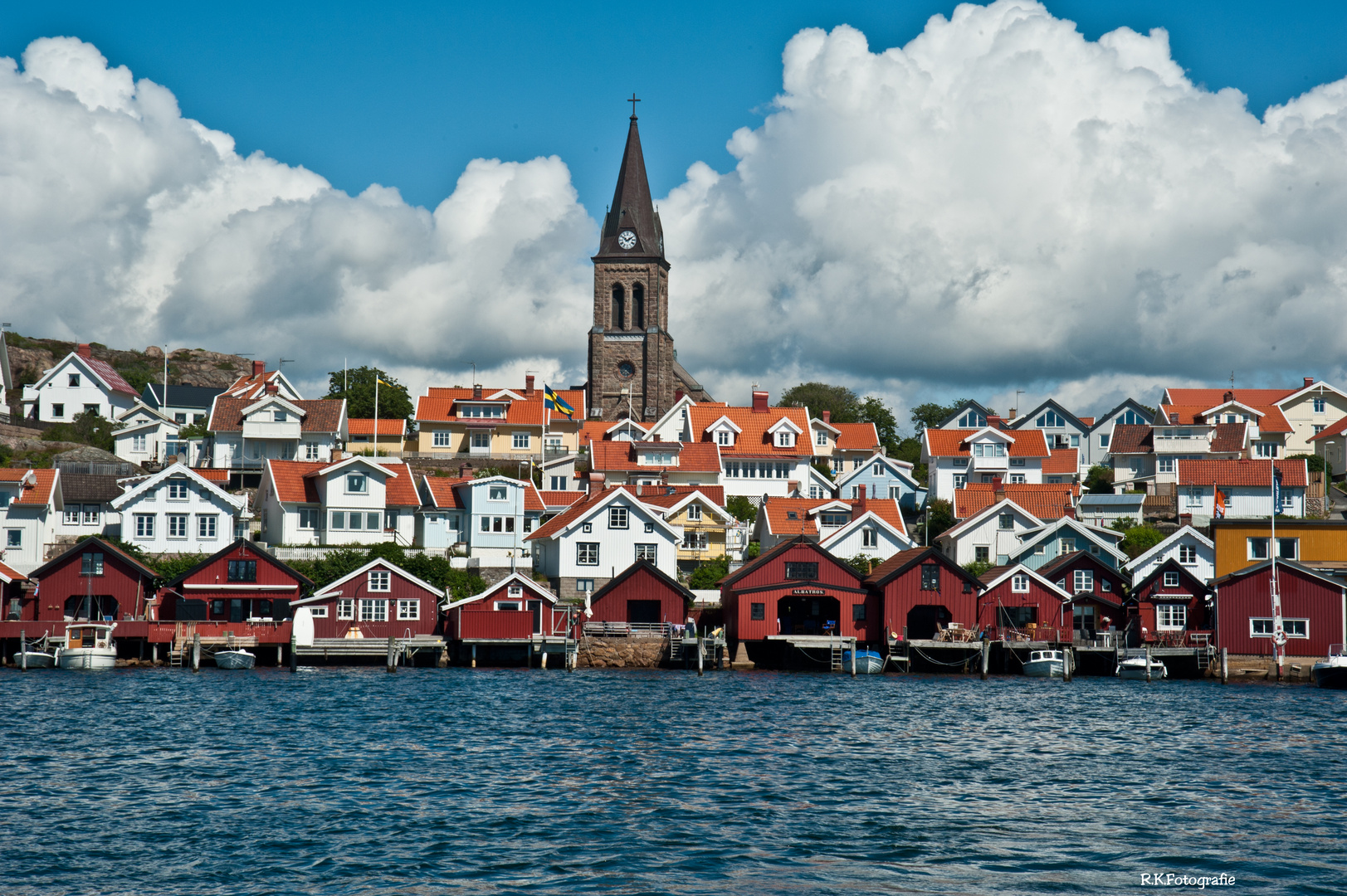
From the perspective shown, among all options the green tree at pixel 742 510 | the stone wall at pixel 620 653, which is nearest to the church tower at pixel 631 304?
the green tree at pixel 742 510

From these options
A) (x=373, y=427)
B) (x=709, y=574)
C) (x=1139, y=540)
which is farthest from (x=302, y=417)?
(x=1139, y=540)

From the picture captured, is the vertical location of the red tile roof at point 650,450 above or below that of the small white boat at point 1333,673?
above

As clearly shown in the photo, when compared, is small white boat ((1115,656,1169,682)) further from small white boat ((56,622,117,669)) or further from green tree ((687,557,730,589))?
small white boat ((56,622,117,669))

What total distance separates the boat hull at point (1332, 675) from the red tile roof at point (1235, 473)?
30922 millimetres

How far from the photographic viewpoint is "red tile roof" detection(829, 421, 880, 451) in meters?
109

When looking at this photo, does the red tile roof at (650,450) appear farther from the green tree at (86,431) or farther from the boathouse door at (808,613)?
the green tree at (86,431)

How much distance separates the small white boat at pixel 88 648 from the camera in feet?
195

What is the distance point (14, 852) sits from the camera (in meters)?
25.4

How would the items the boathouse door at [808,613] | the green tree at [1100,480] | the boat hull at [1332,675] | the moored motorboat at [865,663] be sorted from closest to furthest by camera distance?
the boat hull at [1332,675]
the moored motorboat at [865,663]
the boathouse door at [808,613]
the green tree at [1100,480]

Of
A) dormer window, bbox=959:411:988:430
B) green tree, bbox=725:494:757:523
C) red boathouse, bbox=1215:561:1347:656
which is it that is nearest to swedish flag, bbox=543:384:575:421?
green tree, bbox=725:494:757:523

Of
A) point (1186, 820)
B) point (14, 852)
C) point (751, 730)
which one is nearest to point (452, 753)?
point (751, 730)

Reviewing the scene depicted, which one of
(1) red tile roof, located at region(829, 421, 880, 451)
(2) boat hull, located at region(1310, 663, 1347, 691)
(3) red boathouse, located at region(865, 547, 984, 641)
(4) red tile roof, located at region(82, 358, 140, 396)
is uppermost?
(4) red tile roof, located at region(82, 358, 140, 396)

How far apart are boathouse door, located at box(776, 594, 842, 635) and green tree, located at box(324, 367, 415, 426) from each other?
56.8 m

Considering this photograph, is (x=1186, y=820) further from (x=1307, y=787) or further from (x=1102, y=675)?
(x=1102, y=675)
